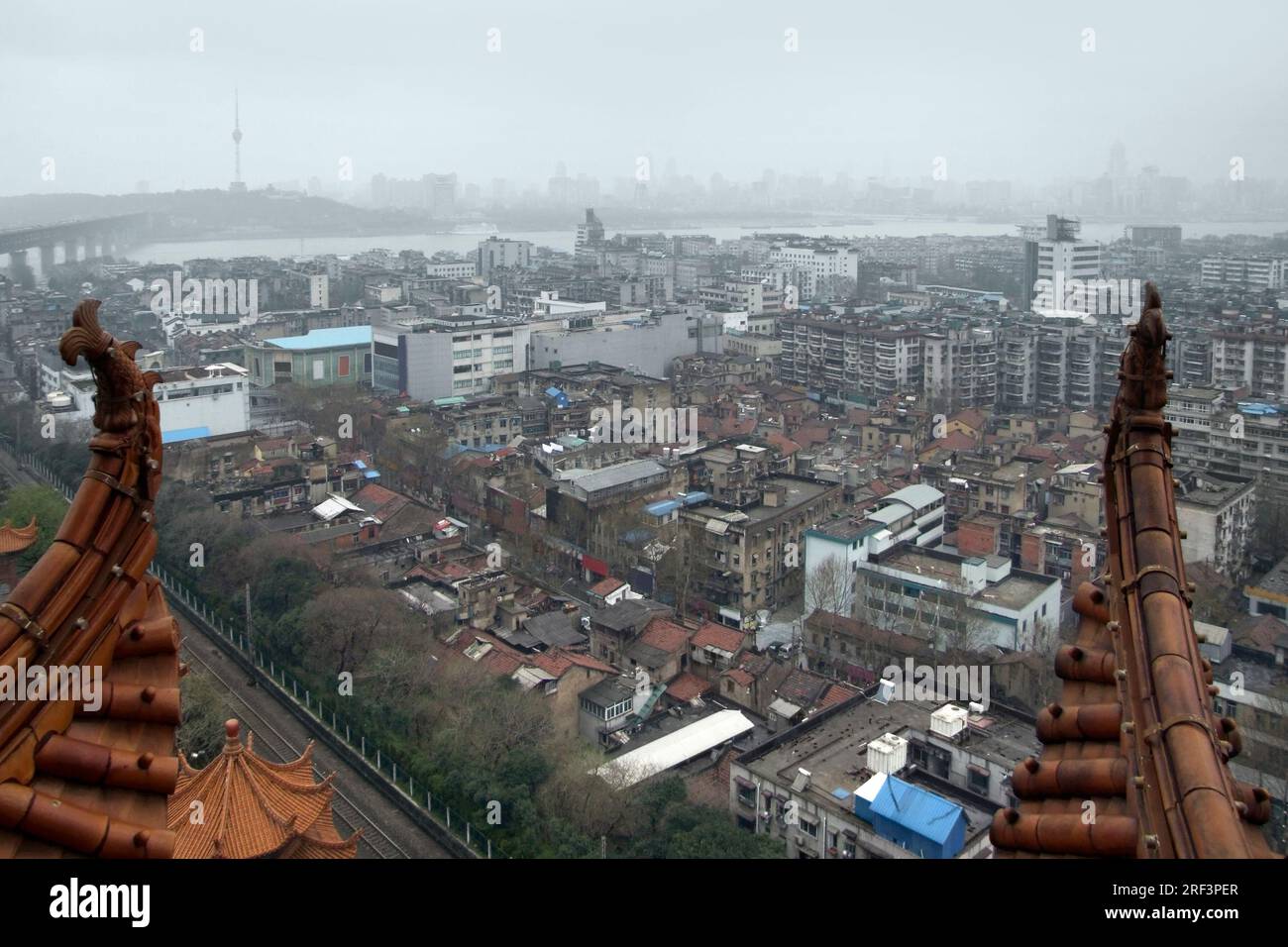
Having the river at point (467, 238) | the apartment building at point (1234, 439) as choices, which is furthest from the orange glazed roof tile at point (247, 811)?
the river at point (467, 238)

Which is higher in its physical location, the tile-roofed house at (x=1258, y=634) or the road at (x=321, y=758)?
the tile-roofed house at (x=1258, y=634)

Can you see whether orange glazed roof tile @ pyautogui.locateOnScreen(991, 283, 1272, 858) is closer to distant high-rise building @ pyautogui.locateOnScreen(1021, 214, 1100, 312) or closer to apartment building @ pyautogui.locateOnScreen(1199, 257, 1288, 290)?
distant high-rise building @ pyautogui.locateOnScreen(1021, 214, 1100, 312)

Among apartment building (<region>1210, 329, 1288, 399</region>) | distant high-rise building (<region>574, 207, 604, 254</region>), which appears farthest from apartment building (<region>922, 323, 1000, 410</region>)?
distant high-rise building (<region>574, 207, 604, 254</region>)

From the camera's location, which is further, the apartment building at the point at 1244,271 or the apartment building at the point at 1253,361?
the apartment building at the point at 1244,271

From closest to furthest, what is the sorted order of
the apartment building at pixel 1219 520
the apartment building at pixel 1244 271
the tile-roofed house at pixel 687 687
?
the tile-roofed house at pixel 687 687 < the apartment building at pixel 1219 520 < the apartment building at pixel 1244 271

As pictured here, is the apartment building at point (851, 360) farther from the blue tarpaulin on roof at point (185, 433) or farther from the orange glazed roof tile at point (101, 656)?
the orange glazed roof tile at point (101, 656)

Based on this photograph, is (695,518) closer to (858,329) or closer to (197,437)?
(197,437)

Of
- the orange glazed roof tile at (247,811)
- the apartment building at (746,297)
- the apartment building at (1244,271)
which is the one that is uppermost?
the apartment building at (1244,271)
